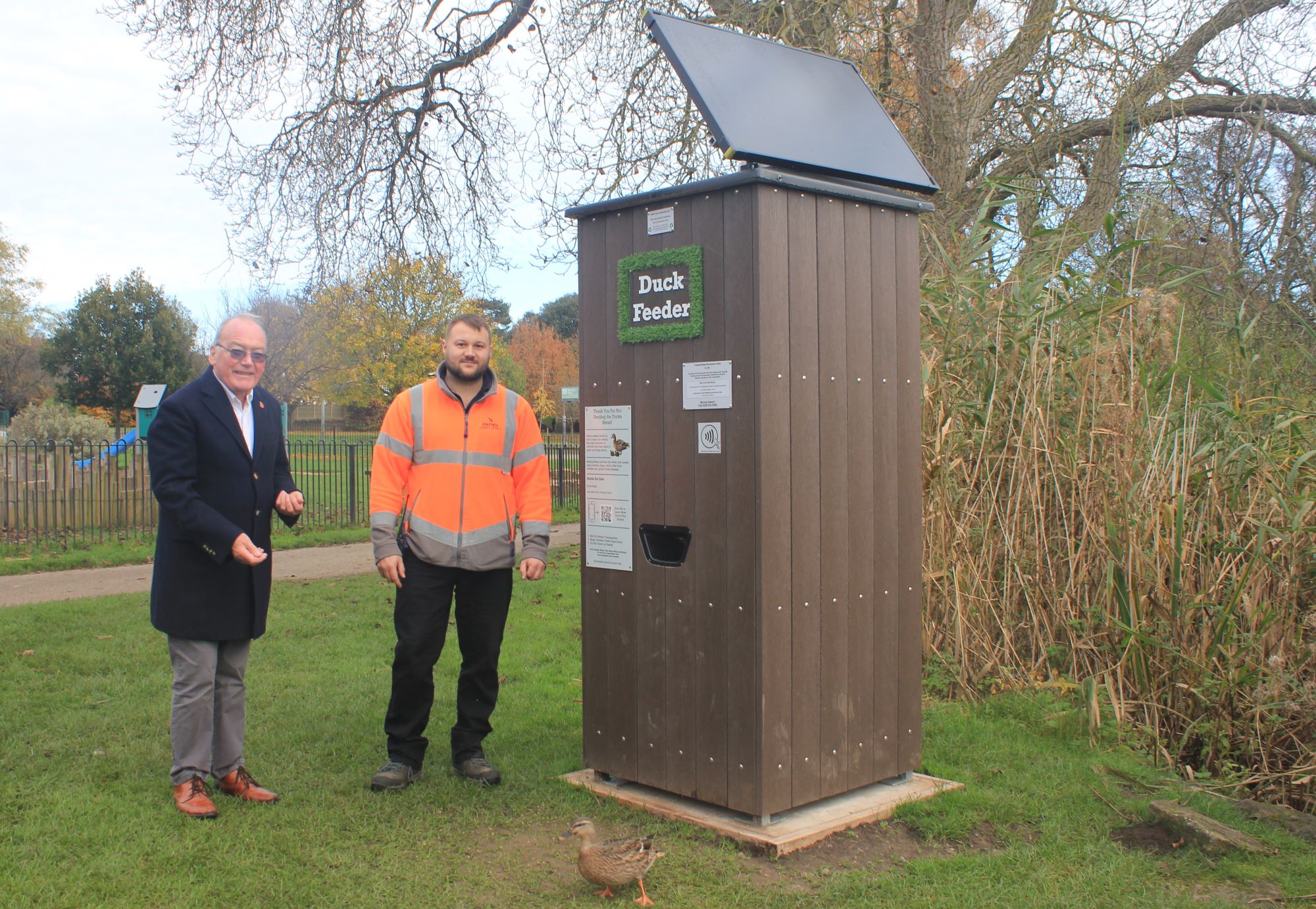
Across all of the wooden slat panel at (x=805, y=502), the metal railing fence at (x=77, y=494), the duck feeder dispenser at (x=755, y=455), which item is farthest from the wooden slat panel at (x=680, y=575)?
the metal railing fence at (x=77, y=494)

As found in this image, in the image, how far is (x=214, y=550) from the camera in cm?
401

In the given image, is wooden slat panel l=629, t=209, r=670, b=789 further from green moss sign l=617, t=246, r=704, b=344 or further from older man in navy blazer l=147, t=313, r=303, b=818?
older man in navy blazer l=147, t=313, r=303, b=818

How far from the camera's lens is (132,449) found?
12.9 metres

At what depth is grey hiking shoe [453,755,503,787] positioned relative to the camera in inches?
173

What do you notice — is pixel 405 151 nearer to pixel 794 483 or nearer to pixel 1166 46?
pixel 1166 46

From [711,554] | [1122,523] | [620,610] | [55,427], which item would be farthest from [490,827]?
[55,427]

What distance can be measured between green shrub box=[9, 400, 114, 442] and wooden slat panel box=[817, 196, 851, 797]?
13106 mm

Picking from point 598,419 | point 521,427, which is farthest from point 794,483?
point 521,427

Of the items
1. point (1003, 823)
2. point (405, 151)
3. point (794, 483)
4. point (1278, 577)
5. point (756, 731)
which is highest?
point (405, 151)

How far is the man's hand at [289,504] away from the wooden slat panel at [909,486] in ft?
8.20

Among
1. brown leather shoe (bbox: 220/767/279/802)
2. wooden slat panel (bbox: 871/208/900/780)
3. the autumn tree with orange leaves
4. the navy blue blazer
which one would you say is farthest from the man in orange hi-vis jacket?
the autumn tree with orange leaves

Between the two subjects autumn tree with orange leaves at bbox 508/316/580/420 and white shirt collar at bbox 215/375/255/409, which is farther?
autumn tree with orange leaves at bbox 508/316/580/420

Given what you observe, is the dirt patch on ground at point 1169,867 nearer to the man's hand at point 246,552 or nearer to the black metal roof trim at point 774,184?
the black metal roof trim at point 774,184

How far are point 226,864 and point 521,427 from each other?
2.00 metres
